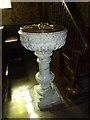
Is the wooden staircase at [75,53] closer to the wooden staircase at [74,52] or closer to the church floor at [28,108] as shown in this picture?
the wooden staircase at [74,52]

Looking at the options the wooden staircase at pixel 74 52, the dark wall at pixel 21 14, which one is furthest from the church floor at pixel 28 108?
the dark wall at pixel 21 14

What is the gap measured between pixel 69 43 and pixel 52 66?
99 cm

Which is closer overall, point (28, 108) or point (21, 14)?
point (28, 108)

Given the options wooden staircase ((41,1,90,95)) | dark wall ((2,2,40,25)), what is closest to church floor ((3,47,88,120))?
wooden staircase ((41,1,90,95))

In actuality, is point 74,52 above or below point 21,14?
below

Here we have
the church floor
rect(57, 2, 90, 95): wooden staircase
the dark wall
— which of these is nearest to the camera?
the church floor

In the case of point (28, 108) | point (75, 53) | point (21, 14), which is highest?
point (21, 14)

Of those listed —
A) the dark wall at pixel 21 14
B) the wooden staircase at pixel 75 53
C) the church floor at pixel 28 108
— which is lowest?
the church floor at pixel 28 108

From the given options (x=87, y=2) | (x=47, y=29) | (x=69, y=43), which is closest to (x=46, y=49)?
(x=47, y=29)

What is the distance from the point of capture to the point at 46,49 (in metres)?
2.17

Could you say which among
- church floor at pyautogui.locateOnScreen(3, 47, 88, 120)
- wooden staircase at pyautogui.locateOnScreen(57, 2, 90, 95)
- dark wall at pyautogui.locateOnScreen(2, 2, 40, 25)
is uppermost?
dark wall at pyautogui.locateOnScreen(2, 2, 40, 25)

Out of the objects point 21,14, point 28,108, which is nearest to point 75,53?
point 28,108

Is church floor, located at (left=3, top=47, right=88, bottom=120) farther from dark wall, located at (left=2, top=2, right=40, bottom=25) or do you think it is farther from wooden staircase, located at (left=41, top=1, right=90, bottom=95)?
dark wall, located at (left=2, top=2, right=40, bottom=25)

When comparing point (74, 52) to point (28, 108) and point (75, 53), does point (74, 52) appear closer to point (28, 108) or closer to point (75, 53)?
point (75, 53)
